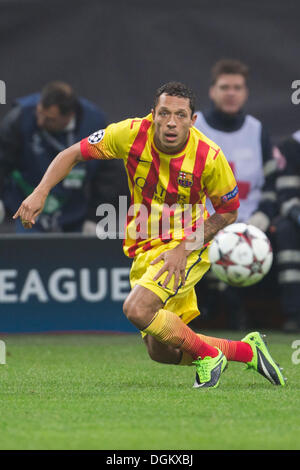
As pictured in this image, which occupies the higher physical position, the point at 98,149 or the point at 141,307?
the point at 98,149

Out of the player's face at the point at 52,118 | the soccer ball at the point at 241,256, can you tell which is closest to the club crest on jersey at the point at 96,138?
the soccer ball at the point at 241,256

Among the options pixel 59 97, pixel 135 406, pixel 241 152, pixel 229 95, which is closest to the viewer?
pixel 135 406

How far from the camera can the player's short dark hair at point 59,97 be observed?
8.08 m

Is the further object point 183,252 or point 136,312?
point 183,252

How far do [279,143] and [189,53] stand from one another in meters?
1.06

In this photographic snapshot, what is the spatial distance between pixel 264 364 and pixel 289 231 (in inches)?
126

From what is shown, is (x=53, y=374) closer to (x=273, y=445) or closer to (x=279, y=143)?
(x=273, y=445)

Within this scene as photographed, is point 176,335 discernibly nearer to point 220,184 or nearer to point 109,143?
point 220,184

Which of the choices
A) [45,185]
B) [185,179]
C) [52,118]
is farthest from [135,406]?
[52,118]

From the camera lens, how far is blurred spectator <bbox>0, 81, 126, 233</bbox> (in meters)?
8.54

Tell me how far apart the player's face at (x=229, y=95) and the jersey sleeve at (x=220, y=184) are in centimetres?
293

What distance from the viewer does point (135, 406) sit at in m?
4.79

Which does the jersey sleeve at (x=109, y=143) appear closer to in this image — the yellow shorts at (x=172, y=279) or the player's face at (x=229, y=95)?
the yellow shorts at (x=172, y=279)

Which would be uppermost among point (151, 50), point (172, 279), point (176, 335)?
point (151, 50)
